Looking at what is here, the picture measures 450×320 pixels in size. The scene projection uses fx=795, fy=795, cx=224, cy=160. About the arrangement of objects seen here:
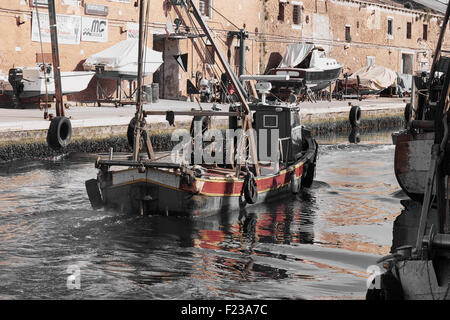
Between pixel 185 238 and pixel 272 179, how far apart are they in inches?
125

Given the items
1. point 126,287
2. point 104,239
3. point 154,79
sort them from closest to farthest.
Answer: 1. point 126,287
2. point 104,239
3. point 154,79

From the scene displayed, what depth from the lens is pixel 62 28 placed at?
2842 cm

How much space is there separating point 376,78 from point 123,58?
1870 cm

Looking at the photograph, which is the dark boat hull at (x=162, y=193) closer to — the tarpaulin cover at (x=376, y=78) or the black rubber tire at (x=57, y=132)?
the black rubber tire at (x=57, y=132)

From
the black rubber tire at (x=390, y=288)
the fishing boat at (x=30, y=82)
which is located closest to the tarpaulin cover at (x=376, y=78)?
the fishing boat at (x=30, y=82)

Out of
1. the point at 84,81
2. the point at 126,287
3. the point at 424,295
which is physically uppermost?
the point at 84,81

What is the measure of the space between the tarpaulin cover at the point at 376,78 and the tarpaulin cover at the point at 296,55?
17.3 feet

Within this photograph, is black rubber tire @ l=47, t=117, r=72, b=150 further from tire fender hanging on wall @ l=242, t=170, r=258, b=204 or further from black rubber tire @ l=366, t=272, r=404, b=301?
black rubber tire @ l=366, t=272, r=404, b=301

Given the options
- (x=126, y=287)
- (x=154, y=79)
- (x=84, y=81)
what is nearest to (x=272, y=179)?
(x=126, y=287)

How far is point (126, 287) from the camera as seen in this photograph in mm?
9188

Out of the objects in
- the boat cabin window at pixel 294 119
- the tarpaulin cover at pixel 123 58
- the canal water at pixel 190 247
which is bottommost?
the canal water at pixel 190 247

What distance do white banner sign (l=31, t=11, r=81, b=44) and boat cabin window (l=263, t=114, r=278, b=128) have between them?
14197mm

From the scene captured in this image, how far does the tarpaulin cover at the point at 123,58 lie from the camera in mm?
27984
